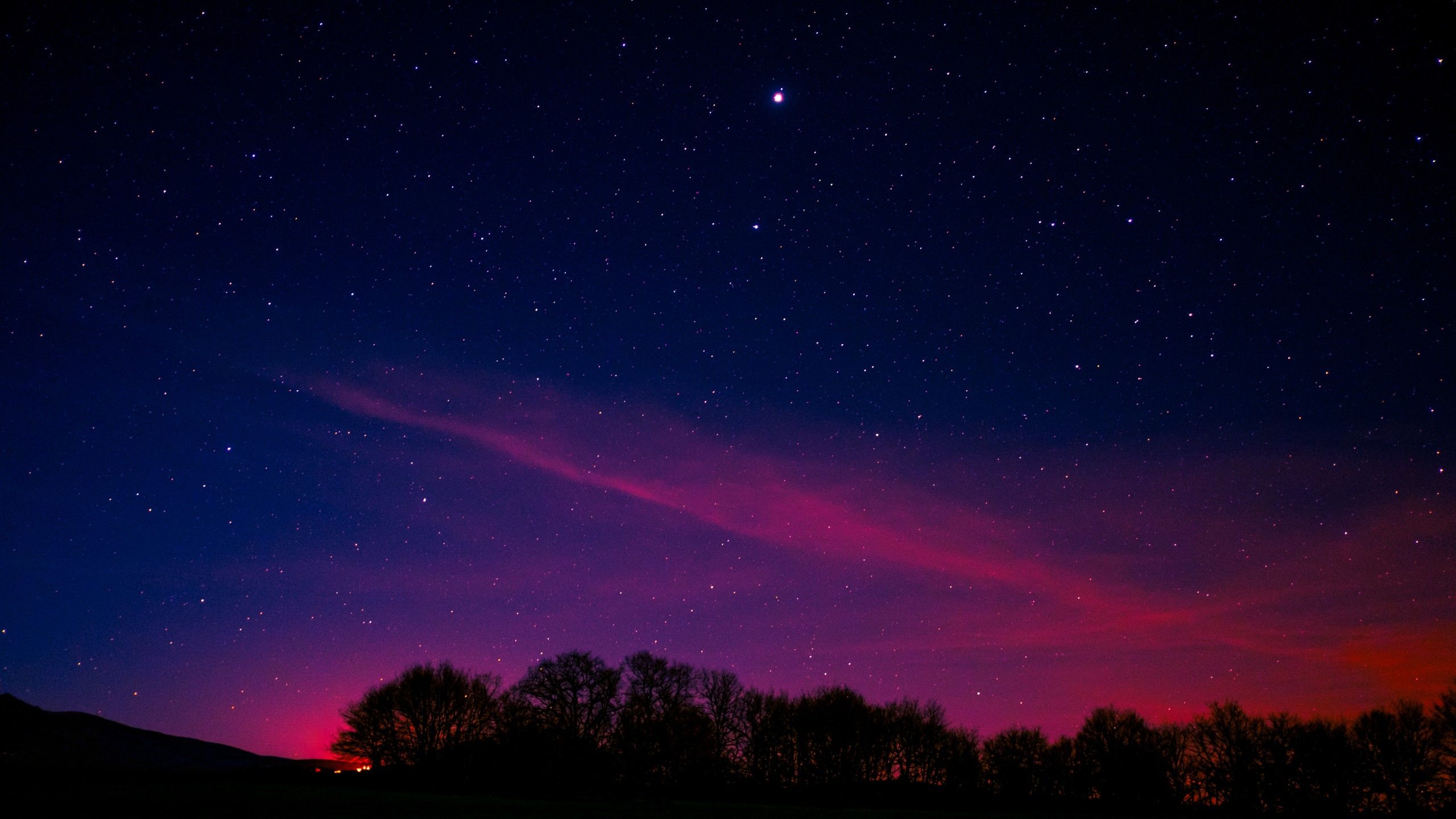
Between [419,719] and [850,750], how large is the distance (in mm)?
35800

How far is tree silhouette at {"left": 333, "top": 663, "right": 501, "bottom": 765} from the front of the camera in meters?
57.2

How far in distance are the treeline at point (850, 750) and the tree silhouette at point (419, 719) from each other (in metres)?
0.12

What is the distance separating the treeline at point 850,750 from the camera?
51.8 m

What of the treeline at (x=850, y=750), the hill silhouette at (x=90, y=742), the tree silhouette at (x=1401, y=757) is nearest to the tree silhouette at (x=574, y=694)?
the treeline at (x=850, y=750)

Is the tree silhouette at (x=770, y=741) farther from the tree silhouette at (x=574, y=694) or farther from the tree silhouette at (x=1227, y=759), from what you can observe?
the tree silhouette at (x=1227, y=759)

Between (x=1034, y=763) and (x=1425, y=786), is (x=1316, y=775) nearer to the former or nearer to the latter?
(x=1425, y=786)

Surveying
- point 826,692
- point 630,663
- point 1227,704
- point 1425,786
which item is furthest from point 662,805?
point 1425,786

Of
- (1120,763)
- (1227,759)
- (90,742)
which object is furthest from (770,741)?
(90,742)

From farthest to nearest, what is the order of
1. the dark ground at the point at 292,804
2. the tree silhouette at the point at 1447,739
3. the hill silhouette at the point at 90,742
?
1. the hill silhouette at the point at 90,742
2. the tree silhouette at the point at 1447,739
3. the dark ground at the point at 292,804

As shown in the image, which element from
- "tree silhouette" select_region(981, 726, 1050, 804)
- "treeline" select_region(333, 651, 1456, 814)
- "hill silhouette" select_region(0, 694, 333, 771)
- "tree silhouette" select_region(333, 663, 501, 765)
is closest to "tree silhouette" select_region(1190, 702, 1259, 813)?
"treeline" select_region(333, 651, 1456, 814)

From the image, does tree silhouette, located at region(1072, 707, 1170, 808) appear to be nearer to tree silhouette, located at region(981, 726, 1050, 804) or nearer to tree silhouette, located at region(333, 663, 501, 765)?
tree silhouette, located at region(981, 726, 1050, 804)

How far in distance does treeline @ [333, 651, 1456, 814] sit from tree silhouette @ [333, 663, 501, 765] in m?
0.12

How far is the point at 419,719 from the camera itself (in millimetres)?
59219

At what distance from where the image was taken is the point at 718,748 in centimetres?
6112
